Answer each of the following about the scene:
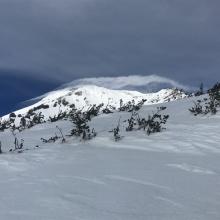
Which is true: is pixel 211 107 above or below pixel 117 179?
above

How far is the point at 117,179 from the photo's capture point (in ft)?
20.2

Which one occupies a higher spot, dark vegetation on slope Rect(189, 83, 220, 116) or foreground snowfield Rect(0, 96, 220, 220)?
dark vegetation on slope Rect(189, 83, 220, 116)

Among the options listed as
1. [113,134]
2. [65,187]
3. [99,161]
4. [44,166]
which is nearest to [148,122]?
[113,134]

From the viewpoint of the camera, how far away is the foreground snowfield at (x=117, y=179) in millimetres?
4641

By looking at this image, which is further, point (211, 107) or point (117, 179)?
point (211, 107)

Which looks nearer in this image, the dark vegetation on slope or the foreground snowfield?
the foreground snowfield

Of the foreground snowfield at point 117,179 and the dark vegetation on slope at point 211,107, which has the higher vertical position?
the dark vegetation on slope at point 211,107

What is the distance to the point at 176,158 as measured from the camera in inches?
316

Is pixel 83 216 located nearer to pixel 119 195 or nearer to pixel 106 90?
pixel 119 195

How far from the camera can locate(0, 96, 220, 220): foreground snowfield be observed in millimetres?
4641

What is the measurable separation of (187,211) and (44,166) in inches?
101

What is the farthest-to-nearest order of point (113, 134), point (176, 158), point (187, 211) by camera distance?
point (113, 134) → point (176, 158) → point (187, 211)

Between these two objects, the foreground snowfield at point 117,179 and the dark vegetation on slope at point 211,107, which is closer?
the foreground snowfield at point 117,179

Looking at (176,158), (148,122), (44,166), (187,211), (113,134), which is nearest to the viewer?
(187,211)
